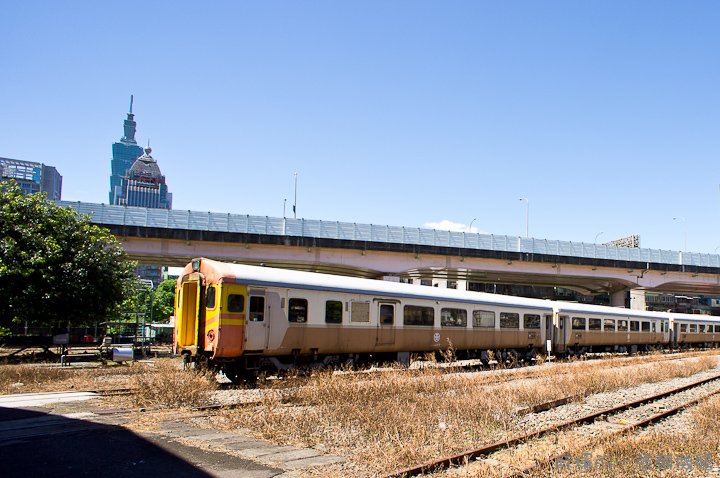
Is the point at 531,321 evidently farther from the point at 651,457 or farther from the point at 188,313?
the point at 651,457

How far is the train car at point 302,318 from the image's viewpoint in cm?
1502

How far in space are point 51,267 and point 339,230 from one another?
772 inches

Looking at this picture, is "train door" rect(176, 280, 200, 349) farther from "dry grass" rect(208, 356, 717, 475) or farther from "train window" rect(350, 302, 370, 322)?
"train window" rect(350, 302, 370, 322)

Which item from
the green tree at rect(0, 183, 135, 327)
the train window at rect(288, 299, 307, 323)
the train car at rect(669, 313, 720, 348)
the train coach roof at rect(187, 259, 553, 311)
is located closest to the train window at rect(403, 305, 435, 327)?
the train coach roof at rect(187, 259, 553, 311)

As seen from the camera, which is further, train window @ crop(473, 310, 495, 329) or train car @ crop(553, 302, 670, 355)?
train car @ crop(553, 302, 670, 355)

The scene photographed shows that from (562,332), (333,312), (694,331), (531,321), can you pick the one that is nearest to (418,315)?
(333,312)

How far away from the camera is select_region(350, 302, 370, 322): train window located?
58.8ft

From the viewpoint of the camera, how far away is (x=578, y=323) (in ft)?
97.3

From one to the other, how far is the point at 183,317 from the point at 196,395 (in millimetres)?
4905

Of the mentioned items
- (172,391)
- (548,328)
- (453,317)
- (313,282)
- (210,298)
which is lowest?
(172,391)

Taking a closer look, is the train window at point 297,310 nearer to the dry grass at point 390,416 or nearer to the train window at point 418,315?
the dry grass at point 390,416

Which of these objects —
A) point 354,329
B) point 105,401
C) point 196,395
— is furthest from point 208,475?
point 354,329

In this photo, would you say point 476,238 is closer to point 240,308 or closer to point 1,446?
point 240,308

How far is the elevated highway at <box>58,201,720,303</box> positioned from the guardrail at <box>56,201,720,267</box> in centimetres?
6
